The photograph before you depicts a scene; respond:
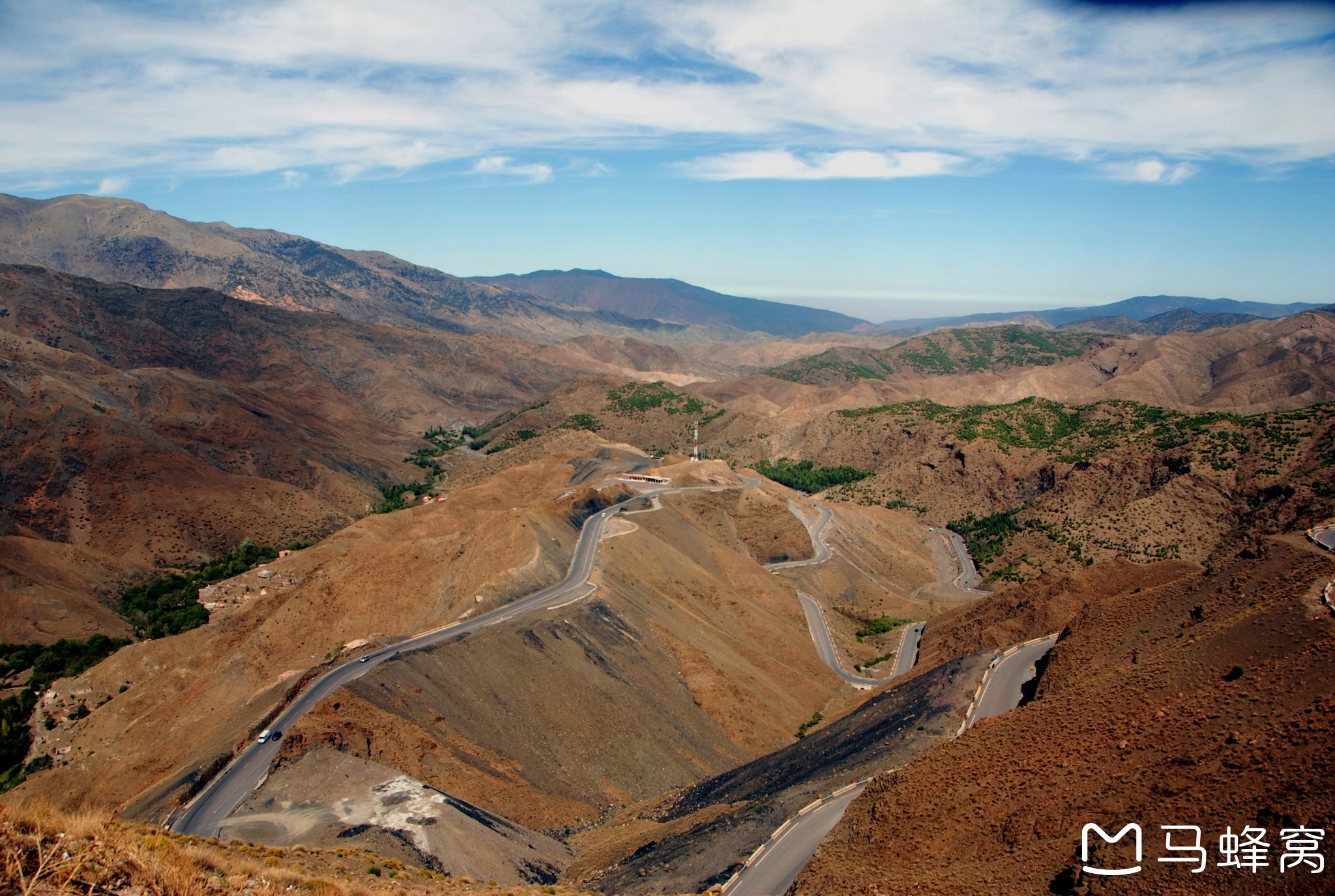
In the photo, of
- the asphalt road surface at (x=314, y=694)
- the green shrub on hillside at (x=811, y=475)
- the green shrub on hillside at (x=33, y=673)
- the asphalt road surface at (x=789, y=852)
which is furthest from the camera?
the green shrub on hillside at (x=811, y=475)

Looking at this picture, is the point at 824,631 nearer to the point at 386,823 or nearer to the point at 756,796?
the point at 756,796

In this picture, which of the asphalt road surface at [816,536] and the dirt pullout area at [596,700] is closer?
the dirt pullout area at [596,700]

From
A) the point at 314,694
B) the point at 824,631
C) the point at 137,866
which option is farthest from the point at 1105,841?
the point at 824,631

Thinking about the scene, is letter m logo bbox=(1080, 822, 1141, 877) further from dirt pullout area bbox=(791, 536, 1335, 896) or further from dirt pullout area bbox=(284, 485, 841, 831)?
dirt pullout area bbox=(284, 485, 841, 831)

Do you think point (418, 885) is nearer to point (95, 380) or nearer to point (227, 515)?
point (227, 515)

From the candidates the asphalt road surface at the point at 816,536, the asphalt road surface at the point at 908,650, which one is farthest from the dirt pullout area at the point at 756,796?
the asphalt road surface at the point at 816,536

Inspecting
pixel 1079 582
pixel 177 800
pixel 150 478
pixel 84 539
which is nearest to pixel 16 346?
pixel 150 478

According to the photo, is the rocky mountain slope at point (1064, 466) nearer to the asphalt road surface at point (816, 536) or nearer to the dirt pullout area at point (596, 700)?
the asphalt road surface at point (816, 536)
